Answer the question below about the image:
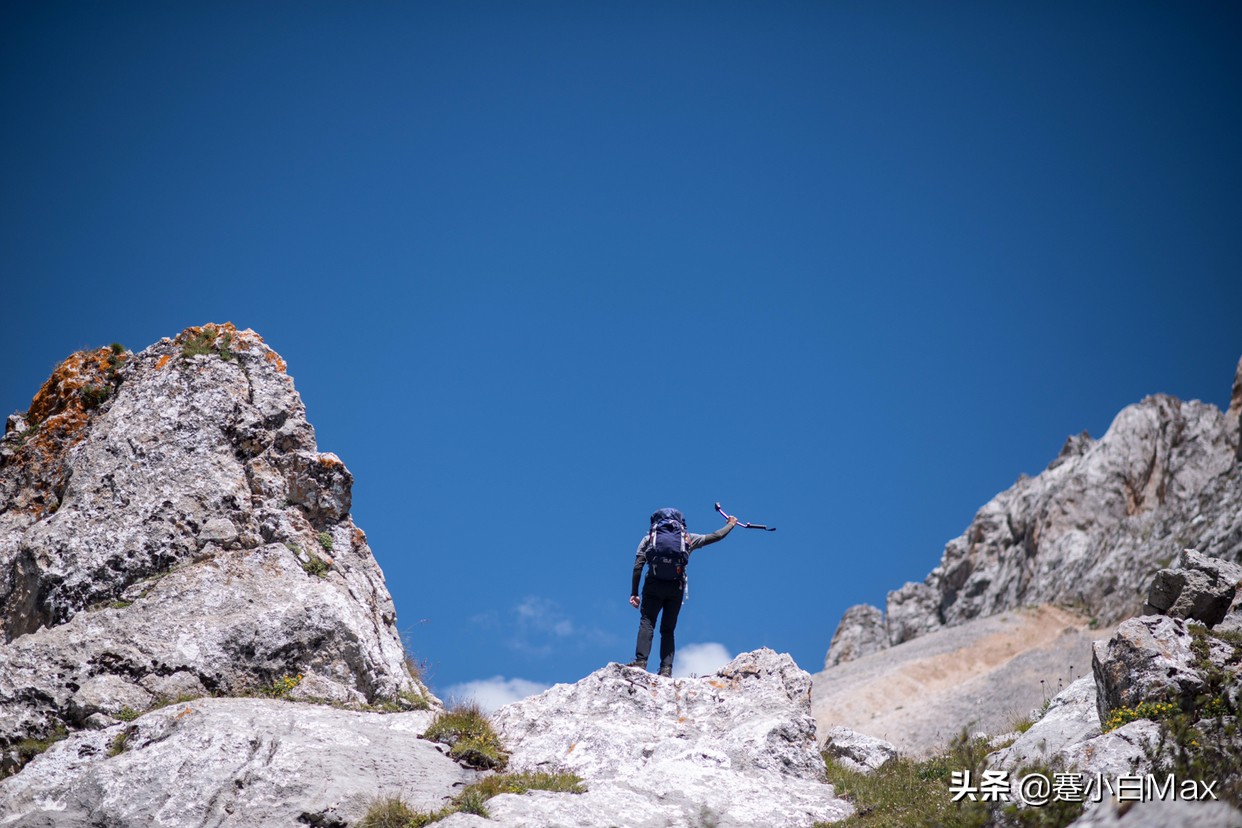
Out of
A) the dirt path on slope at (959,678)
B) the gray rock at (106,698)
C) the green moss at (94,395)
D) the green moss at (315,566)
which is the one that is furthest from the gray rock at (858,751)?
the dirt path on slope at (959,678)

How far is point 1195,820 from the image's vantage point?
7.68 meters

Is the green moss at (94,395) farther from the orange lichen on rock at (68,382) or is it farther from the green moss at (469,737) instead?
the green moss at (469,737)

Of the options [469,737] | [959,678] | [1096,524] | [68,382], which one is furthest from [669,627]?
[1096,524]

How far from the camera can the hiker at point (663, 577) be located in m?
16.9

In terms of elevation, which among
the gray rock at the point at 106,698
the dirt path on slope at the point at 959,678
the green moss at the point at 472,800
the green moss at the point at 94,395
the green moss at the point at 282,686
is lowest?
the green moss at the point at 472,800

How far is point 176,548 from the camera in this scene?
16.9 meters

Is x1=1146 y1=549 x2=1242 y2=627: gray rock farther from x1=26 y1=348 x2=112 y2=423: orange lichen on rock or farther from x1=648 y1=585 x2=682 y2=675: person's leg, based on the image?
x1=26 y1=348 x2=112 y2=423: orange lichen on rock

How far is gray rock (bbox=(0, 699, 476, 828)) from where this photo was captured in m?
12.1

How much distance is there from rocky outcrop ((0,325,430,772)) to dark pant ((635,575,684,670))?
3861 mm

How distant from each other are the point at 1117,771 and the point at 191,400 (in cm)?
1561

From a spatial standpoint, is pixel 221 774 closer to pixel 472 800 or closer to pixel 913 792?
pixel 472 800

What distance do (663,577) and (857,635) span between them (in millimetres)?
72294

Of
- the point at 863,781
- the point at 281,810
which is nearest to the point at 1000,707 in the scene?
the point at 863,781

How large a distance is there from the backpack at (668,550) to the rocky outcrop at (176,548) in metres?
4.48
